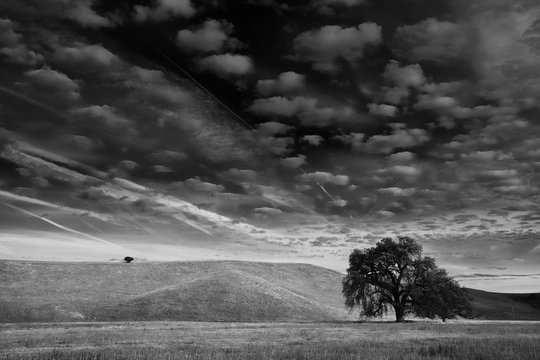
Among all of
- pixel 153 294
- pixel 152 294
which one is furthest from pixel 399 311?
pixel 152 294

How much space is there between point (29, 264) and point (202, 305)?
59.1m

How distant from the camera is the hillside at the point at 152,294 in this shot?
8375 cm

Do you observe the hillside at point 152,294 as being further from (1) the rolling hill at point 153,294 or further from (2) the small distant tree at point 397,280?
(2) the small distant tree at point 397,280

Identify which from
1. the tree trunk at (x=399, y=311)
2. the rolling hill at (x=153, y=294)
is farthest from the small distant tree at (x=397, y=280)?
the rolling hill at (x=153, y=294)

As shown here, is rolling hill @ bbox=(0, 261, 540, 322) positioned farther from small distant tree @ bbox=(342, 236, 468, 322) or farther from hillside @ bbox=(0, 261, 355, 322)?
small distant tree @ bbox=(342, 236, 468, 322)

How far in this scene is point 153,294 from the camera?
95.9 m

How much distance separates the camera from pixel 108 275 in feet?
391

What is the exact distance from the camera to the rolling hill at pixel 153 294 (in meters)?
83.7

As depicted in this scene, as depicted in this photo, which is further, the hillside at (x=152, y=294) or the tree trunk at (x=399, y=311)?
the hillside at (x=152, y=294)

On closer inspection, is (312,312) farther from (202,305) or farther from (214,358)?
(214,358)

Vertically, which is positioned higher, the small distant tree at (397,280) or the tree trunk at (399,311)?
the small distant tree at (397,280)

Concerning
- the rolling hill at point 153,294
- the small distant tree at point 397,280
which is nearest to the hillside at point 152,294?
the rolling hill at point 153,294

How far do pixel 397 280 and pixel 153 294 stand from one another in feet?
168

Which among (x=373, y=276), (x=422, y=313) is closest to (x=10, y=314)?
(x=373, y=276)
